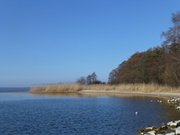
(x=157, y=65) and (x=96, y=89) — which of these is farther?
Result: (x=96, y=89)

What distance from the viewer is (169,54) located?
2013 inches

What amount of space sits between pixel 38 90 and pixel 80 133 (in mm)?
54722

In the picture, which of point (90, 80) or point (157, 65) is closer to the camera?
point (157, 65)

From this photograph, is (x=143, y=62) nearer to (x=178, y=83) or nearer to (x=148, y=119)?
(x=178, y=83)

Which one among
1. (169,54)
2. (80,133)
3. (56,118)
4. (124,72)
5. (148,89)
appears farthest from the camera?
(124,72)

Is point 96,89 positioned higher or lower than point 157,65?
lower

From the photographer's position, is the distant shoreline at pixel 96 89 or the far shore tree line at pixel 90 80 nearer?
the distant shoreline at pixel 96 89

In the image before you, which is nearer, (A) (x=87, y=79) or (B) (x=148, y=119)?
(B) (x=148, y=119)

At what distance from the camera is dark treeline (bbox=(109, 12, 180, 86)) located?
46.8m

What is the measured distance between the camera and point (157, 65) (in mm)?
64062

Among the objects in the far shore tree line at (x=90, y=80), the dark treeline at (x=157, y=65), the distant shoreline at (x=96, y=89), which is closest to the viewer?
the dark treeline at (x=157, y=65)

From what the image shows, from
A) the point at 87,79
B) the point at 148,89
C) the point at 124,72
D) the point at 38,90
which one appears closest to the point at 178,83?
the point at 148,89

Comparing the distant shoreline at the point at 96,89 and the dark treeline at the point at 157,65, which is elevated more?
the dark treeline at the point at 157,65

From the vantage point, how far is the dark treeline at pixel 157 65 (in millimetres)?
46772
